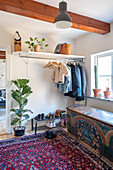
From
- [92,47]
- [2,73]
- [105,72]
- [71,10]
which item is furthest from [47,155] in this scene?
[92,47]

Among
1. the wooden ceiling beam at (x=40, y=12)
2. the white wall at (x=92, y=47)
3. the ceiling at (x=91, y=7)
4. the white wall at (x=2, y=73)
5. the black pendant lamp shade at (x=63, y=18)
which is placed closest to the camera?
the black pendant lamp shade at (x=63, y=18)

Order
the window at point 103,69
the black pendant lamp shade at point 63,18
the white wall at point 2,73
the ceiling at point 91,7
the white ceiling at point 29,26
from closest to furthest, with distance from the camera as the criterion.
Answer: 1. the black pendant lamp shade at point 63,18
2. the ceiling at point 91,7
3. the white ceiling at point 29,26
4. the window at point 103,69
5. the white wall at point 2,73

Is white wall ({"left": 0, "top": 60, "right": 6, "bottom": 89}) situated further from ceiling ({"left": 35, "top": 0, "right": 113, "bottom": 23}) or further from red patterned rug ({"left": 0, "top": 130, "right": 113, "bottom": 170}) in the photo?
ceiling ({"left": 35, "top": 0, "right": 113, "bottom": 23})

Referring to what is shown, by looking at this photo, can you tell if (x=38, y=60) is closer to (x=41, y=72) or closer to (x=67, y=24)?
(x=41, y=72)

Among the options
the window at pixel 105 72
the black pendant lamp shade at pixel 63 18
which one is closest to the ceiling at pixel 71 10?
the black pendant lamp shade at pixel 63 18

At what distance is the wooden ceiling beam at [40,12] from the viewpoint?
1.88 metres

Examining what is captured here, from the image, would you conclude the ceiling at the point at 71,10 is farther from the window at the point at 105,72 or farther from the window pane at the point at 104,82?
the window pane at the point at 104,82

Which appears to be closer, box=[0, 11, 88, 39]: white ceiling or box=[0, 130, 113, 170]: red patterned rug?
box=[0, 130, 113, 170]: red patterned rug

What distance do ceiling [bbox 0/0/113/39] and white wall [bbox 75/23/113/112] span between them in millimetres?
235

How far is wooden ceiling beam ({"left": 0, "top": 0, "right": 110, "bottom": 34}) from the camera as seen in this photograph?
188 centimetres

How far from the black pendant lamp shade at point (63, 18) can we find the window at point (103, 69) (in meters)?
1.70

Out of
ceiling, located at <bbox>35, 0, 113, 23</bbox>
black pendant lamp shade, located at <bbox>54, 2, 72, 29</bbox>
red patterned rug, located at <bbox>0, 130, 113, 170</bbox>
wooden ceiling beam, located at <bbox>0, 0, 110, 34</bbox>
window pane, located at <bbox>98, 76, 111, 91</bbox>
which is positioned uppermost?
ceiling, located at <bbox>35, 0, 113, 23</bbox>

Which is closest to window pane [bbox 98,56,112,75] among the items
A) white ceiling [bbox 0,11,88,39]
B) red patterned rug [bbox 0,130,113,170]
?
white ceiling [bbox 0,11,88,39]

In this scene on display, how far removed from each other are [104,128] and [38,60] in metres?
2.28
